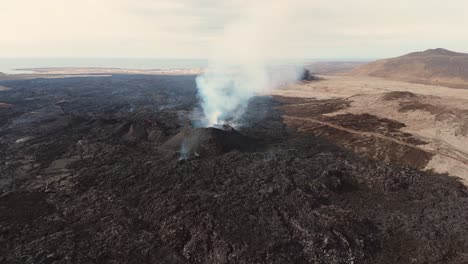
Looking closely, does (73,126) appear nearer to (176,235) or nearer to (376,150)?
(176,235)

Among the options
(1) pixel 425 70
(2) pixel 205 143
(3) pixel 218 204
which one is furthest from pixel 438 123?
(1) pixel 425 70

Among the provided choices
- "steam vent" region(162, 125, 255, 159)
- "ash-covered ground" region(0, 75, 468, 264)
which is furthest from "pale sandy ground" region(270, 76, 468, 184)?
"steam vent" region(162, 125, 255, 159)

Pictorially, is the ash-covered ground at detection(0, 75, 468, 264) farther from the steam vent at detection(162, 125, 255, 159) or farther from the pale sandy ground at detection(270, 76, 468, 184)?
the pale sandy ground at detection(270, 76, 468, 184)

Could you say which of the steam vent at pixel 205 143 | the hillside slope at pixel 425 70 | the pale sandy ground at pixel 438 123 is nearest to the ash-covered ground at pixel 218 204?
the steam vent at pixel 205 143

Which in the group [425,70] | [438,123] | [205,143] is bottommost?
[438,123]

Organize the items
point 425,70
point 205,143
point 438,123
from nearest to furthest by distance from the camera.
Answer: point 205,143 → point 438,123 → point 425,70

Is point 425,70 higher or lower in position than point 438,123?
higher

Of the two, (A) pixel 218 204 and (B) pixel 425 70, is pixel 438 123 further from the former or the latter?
(B) pixel 425 70
